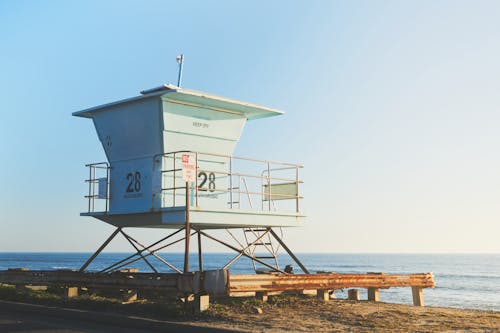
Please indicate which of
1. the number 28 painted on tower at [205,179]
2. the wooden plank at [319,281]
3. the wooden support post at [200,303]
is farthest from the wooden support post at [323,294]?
the number 28 painted on tower at [205,179]

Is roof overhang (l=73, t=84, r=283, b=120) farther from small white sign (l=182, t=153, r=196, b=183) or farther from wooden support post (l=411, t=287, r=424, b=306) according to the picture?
wooden support post (l=411, t=287, r=424, b=306)

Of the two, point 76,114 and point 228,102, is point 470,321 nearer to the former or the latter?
point 228,102

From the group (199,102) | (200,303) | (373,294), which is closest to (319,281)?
(373,294)

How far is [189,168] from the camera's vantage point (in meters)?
16.4

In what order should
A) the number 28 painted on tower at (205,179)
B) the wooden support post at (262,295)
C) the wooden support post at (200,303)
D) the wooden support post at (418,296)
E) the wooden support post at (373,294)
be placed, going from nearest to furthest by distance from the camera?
the wooden support post at (200,303) < the wooden support post at (262,295) < the wooden support post at (373,294) < the number 28 painted on tower at (205,179) < the wooden support post at (418,296)

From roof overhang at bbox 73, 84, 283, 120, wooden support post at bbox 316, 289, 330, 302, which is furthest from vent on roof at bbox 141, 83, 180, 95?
wooden support post at bbox 316, 289, 330, 302

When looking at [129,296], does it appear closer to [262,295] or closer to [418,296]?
[262,295]

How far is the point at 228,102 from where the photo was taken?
19.2 m

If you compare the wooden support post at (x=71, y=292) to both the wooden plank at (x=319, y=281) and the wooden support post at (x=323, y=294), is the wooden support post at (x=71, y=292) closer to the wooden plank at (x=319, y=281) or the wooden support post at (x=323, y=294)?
the wooden plank at (x=319, y=281)

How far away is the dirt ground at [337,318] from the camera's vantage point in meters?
12.8

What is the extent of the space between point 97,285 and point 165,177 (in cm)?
358

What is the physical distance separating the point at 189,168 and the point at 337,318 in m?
5.35

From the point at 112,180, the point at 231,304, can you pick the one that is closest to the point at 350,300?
the point at 231,304

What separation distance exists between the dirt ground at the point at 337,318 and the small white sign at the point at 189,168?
3.29 m
